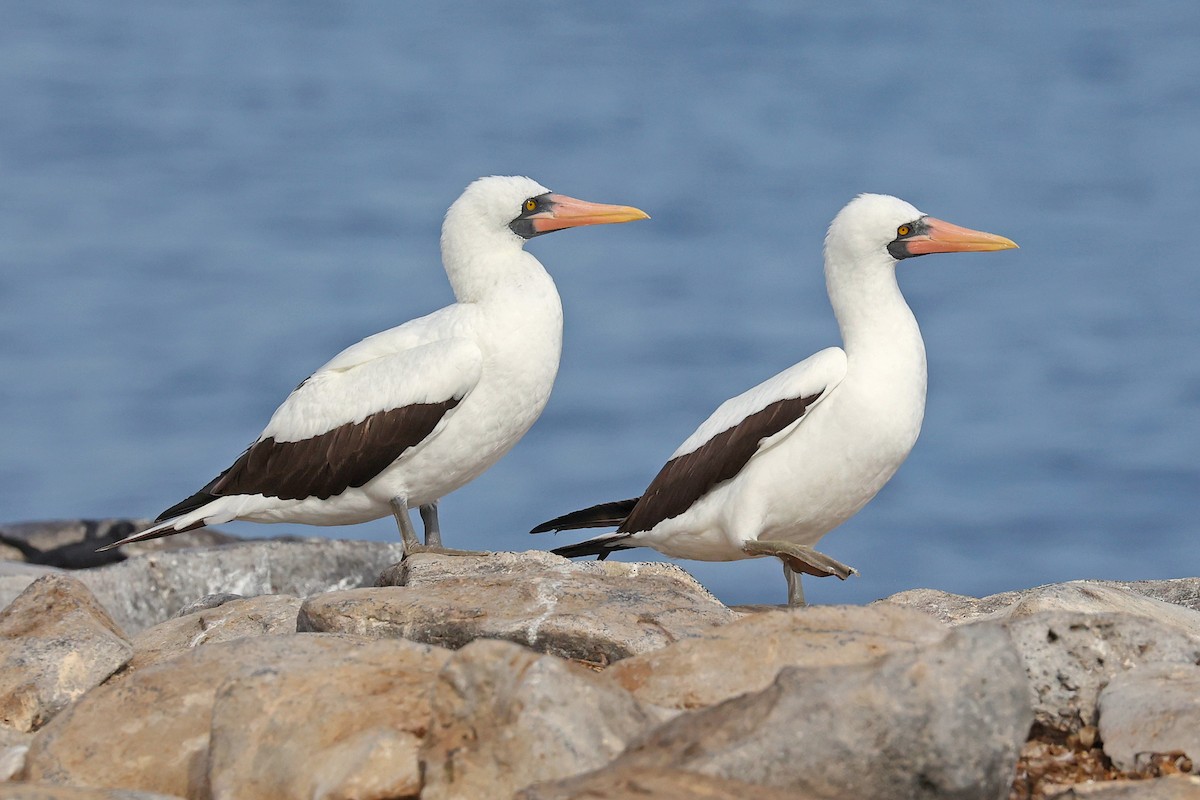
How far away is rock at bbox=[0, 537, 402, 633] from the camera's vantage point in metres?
12.3

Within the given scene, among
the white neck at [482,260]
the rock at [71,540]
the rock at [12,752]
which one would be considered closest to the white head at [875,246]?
the white neck at [482,260]

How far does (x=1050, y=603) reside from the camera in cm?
755

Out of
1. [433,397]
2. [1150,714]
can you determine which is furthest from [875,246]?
[1150,714]

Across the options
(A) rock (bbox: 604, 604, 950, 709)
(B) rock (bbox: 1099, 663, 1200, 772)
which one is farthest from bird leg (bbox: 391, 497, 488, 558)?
(B) rock (bbox: 1099, 663, 1200, 772)

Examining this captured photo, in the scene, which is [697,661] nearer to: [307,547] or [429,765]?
[429,765]

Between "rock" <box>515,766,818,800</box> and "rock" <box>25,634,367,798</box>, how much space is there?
1.50 meters

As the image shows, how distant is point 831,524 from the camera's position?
32.0 ft

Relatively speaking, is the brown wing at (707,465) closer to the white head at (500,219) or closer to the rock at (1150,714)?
the white head at (500,219)

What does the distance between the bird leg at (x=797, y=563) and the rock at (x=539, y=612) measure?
1.39 m

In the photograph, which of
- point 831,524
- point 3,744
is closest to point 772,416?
point 831,524

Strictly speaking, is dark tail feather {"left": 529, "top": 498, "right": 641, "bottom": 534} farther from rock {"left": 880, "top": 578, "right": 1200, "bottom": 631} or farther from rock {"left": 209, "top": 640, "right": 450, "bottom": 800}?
rock {"left": 209, "top": 640, "right": 450, "bottom": 800}

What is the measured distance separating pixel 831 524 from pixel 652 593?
276 centimetres

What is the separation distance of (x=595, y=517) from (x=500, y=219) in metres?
1.67

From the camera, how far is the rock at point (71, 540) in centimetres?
1555
